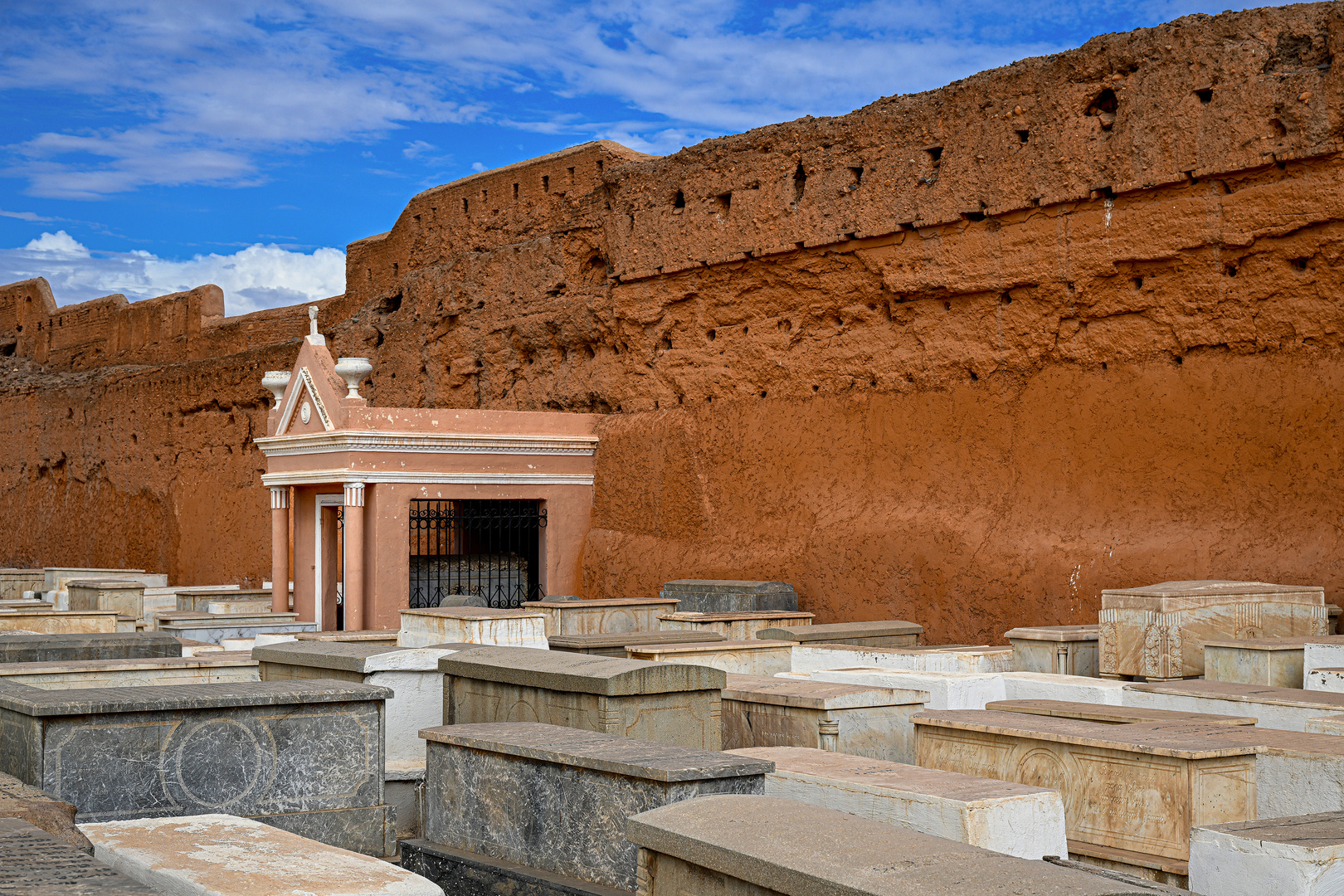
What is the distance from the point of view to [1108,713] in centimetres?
653

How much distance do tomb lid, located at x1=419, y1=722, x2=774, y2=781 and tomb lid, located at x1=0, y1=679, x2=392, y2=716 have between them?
434 mm

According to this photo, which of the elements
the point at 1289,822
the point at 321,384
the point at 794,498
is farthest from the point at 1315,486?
the point at 321,384

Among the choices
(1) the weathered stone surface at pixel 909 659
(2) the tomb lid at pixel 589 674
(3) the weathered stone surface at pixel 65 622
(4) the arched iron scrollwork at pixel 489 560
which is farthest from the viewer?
(4) the arched iron scrollwork at pixel 489 560

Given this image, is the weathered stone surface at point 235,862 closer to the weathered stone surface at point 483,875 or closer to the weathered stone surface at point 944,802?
the weathered stone surface at point 483,875

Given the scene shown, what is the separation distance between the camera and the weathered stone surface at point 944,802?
470 centimetres

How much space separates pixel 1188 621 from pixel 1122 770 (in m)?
3.41

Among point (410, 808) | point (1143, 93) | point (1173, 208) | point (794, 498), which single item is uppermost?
point (1143, 93)

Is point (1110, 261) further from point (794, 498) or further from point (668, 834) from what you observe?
point (668, 834)

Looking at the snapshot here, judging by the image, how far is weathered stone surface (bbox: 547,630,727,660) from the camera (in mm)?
9875

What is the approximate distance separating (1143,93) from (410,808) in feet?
29.2

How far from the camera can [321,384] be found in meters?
15.4

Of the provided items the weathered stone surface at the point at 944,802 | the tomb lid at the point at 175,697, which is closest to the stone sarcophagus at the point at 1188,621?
the weathered stone surface at the point at 944,802

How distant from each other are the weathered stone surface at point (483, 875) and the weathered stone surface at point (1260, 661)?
4.82 meters

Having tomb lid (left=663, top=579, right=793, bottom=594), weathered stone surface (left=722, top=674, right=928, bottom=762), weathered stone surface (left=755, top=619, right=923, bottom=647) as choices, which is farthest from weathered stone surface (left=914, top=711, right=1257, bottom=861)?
tomb lid (left=663, top=579, right=793, bottom=594)
